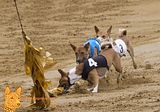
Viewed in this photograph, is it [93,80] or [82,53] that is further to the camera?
[82,53]

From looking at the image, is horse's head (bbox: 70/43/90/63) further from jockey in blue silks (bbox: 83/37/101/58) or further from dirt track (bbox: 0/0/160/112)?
dirt track (bbox: 0/0/160/112)

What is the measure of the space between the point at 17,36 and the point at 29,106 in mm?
11984

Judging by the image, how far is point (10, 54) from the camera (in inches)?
755

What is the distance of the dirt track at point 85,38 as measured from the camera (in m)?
10.7

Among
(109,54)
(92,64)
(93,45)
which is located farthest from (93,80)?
(93,45)

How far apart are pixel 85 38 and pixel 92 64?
29.6 ft

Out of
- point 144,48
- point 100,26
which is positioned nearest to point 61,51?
point 144,48

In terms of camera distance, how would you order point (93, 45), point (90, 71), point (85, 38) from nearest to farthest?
1. point (90, 71)
2. point (93, 45)
3. point (85, 38)

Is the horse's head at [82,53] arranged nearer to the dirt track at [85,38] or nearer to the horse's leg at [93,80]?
the horse's leg at [93,80]

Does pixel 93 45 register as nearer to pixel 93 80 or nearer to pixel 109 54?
pixel 109 54

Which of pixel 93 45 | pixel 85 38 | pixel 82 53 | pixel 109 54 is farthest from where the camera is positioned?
pixel 85 38

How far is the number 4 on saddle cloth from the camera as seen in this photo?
1231cm

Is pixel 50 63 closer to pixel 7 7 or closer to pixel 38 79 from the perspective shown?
pixel 38 79

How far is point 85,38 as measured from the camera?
2141cm
